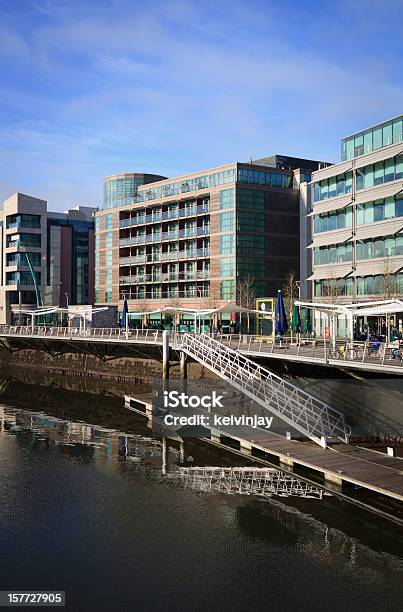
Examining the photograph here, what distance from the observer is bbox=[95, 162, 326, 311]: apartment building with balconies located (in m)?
86.4

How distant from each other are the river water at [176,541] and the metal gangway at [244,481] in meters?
0.25

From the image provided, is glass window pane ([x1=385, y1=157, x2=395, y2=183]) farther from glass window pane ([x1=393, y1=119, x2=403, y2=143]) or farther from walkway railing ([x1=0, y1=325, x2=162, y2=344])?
walkway railing ([x1=0, y1=325, x2=162, y2=344])

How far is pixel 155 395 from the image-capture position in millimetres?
51906

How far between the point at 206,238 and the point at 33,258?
43.4m

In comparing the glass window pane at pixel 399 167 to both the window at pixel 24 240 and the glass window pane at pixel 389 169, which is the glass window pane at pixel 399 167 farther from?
the window at pixel 24 240

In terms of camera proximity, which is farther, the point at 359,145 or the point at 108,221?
the point at 108,221

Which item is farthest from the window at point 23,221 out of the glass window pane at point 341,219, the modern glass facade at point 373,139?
the glass window pane at point 341,219

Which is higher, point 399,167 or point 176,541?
point 399,167

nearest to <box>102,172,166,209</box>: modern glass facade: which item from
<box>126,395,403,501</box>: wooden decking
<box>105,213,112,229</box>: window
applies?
<box>105,213,112,229</box>: window

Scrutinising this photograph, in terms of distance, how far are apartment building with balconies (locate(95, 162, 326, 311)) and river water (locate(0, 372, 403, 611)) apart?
5415 cm

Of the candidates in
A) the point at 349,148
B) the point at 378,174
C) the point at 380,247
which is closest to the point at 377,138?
the point at 378,174

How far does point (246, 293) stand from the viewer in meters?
79.7

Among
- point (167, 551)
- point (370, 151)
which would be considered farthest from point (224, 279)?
point (167, 551)

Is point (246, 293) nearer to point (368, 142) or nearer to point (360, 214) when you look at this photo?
point (360, 214)
